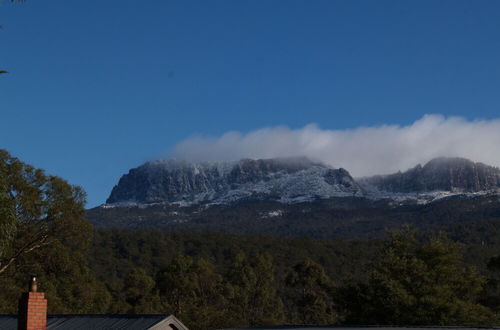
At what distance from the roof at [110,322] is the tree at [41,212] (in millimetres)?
24330

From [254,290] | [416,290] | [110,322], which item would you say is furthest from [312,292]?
[110,322]

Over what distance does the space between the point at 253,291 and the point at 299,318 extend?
8.67m

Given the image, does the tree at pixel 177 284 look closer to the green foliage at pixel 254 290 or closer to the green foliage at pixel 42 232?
the green foliage at pixel 254 290

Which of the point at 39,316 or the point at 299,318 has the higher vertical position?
the point at 39,316

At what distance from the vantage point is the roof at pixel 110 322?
802 inches

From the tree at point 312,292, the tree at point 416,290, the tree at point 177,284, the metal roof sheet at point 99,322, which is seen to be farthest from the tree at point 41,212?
the tree at point 312,292

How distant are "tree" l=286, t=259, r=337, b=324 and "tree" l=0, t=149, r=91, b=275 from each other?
4647cm

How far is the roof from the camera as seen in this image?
20.4m

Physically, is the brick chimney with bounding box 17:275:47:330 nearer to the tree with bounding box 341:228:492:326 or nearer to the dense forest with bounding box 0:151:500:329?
the dense forest with bounding box 0:151:500:329

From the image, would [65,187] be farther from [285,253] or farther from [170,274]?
[285,253]

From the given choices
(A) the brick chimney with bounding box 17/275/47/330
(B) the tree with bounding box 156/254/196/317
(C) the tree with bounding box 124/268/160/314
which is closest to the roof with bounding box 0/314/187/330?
(A) the brick chimney with bounding box 17/275/47/330

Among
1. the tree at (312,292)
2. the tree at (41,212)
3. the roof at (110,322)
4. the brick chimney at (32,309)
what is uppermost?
the tree at (41,212)

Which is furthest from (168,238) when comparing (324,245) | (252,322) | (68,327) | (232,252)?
(68,327)

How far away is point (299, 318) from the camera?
9588cm
